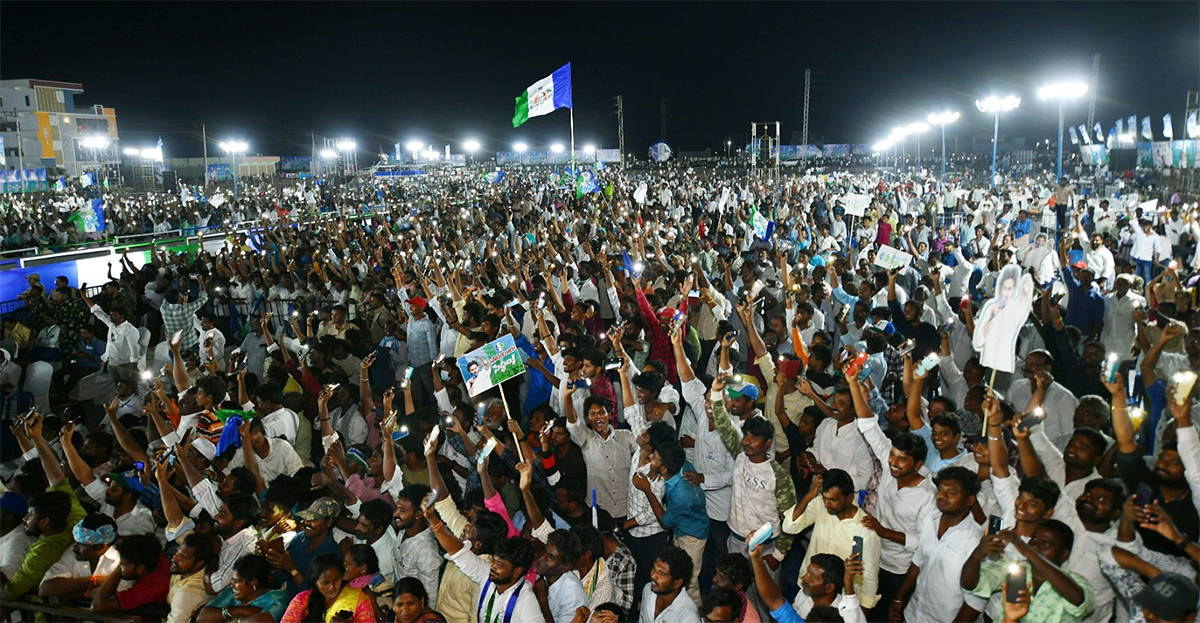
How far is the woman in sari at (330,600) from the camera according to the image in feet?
11.9

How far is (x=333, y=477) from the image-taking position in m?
4.80

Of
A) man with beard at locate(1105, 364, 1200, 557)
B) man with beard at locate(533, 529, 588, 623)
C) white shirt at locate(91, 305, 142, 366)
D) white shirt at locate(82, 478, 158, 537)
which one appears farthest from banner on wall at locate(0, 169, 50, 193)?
man with beard at locate(1105, 364, 1200, 557)

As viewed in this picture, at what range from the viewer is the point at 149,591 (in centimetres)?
407

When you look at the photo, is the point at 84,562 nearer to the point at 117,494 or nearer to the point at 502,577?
the point at 117,494

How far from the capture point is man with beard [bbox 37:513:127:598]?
160 inches

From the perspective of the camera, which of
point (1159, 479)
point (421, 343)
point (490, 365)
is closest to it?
point (1159, 479)

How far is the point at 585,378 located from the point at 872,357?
7.52 feet

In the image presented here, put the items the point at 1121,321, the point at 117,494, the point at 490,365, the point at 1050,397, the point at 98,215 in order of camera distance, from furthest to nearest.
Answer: the point at 98,215 < the point at 1121,321 < the point at 490,365 < the point at 1050,397 < the point at 117,494

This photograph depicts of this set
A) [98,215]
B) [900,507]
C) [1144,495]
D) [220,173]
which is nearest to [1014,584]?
[900,507]

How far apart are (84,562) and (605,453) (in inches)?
121

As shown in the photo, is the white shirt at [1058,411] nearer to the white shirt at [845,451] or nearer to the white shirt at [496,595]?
the white shirt at [845,451]

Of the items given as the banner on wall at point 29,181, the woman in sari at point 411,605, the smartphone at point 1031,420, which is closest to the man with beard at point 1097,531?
the smartphone at point 1031,420

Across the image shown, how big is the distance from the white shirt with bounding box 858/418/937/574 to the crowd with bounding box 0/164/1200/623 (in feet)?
0.05

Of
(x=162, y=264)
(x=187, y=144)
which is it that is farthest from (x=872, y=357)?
(x=187, y=144)
